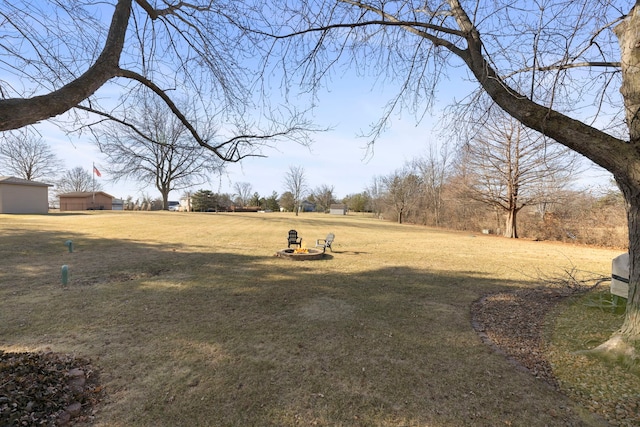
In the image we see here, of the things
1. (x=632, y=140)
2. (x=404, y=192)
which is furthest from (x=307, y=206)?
(x=632, y=140)

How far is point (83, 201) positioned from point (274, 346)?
52866mm

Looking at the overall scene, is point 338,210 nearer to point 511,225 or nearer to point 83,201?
point 83,201

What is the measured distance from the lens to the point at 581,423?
279 cm

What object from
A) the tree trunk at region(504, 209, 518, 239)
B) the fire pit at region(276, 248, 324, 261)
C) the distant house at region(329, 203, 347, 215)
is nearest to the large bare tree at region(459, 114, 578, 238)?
the tree trunk at region(504, 209, 518, 239)

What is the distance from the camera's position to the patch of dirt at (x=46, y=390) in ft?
8.32

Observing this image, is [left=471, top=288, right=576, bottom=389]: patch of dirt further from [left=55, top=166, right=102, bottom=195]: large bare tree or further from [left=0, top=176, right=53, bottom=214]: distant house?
[left=55, top=166, right=102, bottom=195]: large bare tree

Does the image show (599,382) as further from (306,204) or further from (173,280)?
(306,204)

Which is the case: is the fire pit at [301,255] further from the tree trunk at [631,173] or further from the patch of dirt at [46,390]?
the tree trunk at [631,173]

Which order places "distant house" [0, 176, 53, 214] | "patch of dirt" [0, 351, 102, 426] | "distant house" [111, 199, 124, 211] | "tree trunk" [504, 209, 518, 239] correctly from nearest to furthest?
"patch of dirt" [0, 351, 102, 426]
"tree trunk" [504, 209, 518, 239]
"distant house" [0, 176, 53, 214]
"distant house" [111, 199, 124, 211]

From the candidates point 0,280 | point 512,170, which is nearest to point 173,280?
point 0,280

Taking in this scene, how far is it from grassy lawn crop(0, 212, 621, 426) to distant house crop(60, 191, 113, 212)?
42439 mm

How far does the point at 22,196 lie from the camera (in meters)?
28.2

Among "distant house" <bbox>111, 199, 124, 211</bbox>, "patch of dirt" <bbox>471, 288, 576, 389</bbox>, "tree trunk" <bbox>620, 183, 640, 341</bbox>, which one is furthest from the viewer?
"distant house" <bbox>111, 199, 124, 211</bbox>

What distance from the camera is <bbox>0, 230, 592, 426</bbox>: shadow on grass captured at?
291cm
